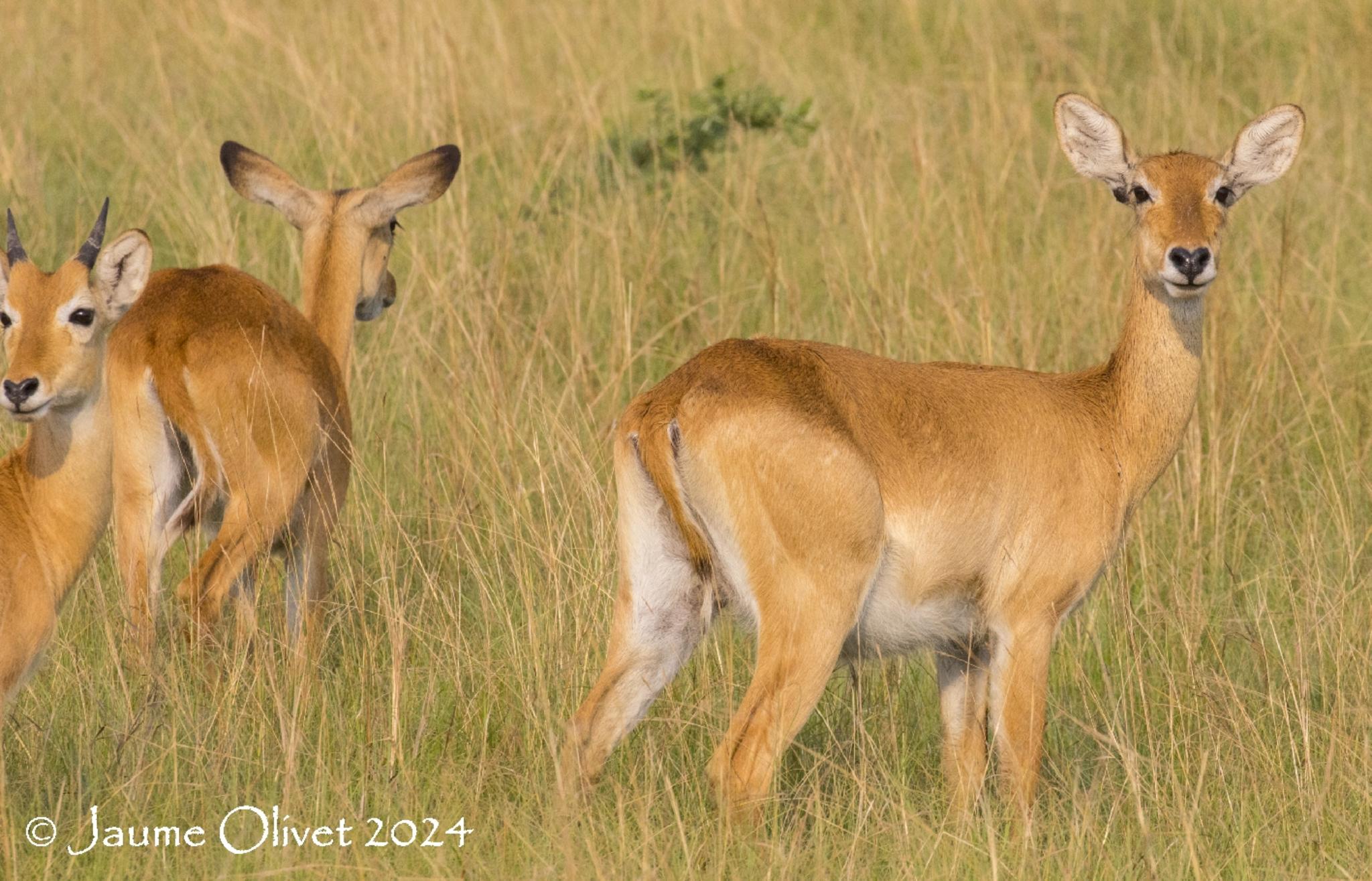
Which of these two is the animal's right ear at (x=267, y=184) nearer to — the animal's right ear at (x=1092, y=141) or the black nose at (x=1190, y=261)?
the animal's right ear at (x=1092, y=141)

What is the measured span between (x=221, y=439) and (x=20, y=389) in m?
0.99

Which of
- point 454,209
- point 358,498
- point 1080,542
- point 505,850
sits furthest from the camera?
point 454,209

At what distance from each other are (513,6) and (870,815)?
6.51 metres

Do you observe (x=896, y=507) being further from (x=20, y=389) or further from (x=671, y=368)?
(x=671, y=368)

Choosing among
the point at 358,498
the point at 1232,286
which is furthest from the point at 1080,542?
the point at 1232,286

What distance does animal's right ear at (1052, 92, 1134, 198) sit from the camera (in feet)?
16.4

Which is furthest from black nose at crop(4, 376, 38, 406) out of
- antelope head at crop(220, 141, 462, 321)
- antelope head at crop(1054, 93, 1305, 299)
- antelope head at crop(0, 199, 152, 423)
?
antelope head at crop(1054, 93, 1305, 299)

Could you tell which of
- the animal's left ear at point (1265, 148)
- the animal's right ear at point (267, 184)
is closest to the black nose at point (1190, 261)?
the animal's left ear at point (1265, 148)

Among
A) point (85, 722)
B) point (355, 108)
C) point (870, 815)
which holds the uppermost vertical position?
point (355, 108)

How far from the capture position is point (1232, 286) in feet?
22.7

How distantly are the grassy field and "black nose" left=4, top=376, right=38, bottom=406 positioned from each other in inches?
28.2

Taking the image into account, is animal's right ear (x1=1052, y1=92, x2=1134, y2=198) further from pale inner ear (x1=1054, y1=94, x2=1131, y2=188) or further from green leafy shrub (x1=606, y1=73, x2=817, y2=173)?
green leafy shrub (x1=606, y1=73, x2=817, y2=173)

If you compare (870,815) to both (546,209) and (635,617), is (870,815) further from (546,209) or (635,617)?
(546,209)

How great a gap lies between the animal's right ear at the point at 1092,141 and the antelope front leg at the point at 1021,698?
1381 millimetres
